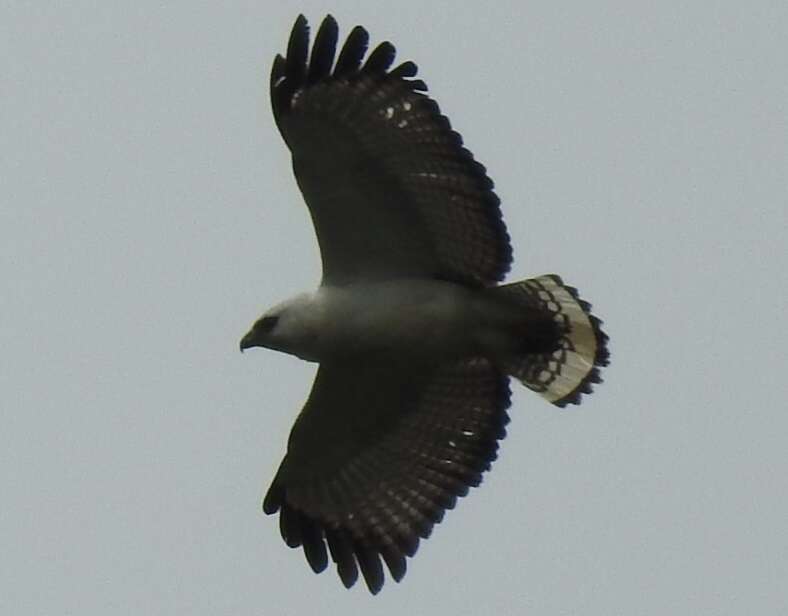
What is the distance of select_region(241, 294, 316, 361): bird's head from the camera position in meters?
→ 13.6

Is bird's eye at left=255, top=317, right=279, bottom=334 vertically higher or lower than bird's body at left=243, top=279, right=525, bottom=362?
lower

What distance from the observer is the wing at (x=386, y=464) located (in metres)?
14.3

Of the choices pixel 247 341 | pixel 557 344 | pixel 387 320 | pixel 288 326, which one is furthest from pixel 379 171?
pixel 557 344

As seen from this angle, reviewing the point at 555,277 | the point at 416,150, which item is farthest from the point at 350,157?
the point at 555,277

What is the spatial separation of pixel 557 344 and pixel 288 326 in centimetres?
169

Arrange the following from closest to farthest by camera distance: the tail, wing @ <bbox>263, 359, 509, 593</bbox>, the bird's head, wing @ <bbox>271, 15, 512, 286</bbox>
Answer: wing @ <bbox>271, 15, 512, 286</bbox>, the bird's head, the tail, wing @ <bbox>263, 359, 509, 593</bbox>

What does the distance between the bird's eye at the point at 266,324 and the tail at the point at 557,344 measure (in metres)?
1.36

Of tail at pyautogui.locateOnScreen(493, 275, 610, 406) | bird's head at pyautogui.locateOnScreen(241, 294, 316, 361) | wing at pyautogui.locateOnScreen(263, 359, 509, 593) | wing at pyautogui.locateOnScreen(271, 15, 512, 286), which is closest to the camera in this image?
wing at pyautogui.locateOnScreen(271, 15, 512, 286)

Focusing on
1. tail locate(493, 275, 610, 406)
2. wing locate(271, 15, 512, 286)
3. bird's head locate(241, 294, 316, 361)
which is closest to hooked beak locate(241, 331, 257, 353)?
bird's head locate(241, 294, 316, 361)

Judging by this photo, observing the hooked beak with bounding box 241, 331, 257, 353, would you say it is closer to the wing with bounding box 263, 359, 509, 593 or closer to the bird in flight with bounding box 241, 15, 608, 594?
the bird in flight with bounding box 241, 15, 608, 594

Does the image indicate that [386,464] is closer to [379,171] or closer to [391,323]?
[391,323]

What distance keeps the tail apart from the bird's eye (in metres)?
1.36

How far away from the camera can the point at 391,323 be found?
13.7 metres

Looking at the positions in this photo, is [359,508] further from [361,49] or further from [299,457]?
[361,49]
